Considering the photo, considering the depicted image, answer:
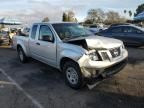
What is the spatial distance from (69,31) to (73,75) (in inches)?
69.6

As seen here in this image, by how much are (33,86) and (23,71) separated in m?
2.01

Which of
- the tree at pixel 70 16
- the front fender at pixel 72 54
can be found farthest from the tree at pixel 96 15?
the front fender at pixel 72 54

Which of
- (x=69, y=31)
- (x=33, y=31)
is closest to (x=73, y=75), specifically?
(x=69, y=31)

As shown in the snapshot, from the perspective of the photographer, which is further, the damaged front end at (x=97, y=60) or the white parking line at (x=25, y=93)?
the damaged front end at (x=97, y=60)

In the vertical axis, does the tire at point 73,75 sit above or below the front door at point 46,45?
below

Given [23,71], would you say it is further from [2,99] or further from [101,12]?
[101,12]

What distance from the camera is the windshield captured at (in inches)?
265

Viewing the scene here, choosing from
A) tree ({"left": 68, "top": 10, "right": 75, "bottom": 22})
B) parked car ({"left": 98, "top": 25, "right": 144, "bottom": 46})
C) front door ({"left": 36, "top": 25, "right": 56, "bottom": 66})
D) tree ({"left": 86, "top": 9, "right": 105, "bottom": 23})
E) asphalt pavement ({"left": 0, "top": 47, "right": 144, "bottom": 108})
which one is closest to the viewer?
asphalt pavement ({"left": 0, "top": 47, "right": 144, "bottom": 108})

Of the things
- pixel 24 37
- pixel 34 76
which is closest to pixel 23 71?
pixel 34 76

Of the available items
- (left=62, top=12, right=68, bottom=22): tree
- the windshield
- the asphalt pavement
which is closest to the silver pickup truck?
the windshield

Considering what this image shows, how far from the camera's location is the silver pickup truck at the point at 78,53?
549cm

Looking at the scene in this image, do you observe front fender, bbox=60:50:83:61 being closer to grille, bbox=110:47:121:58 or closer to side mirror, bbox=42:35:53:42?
side mirror, bbox=42:35:53:42

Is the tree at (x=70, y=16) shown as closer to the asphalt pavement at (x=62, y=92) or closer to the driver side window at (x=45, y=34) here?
Result: the driver side window at (x=45, y=34)

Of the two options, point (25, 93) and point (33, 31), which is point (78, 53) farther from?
point (33, 31)
